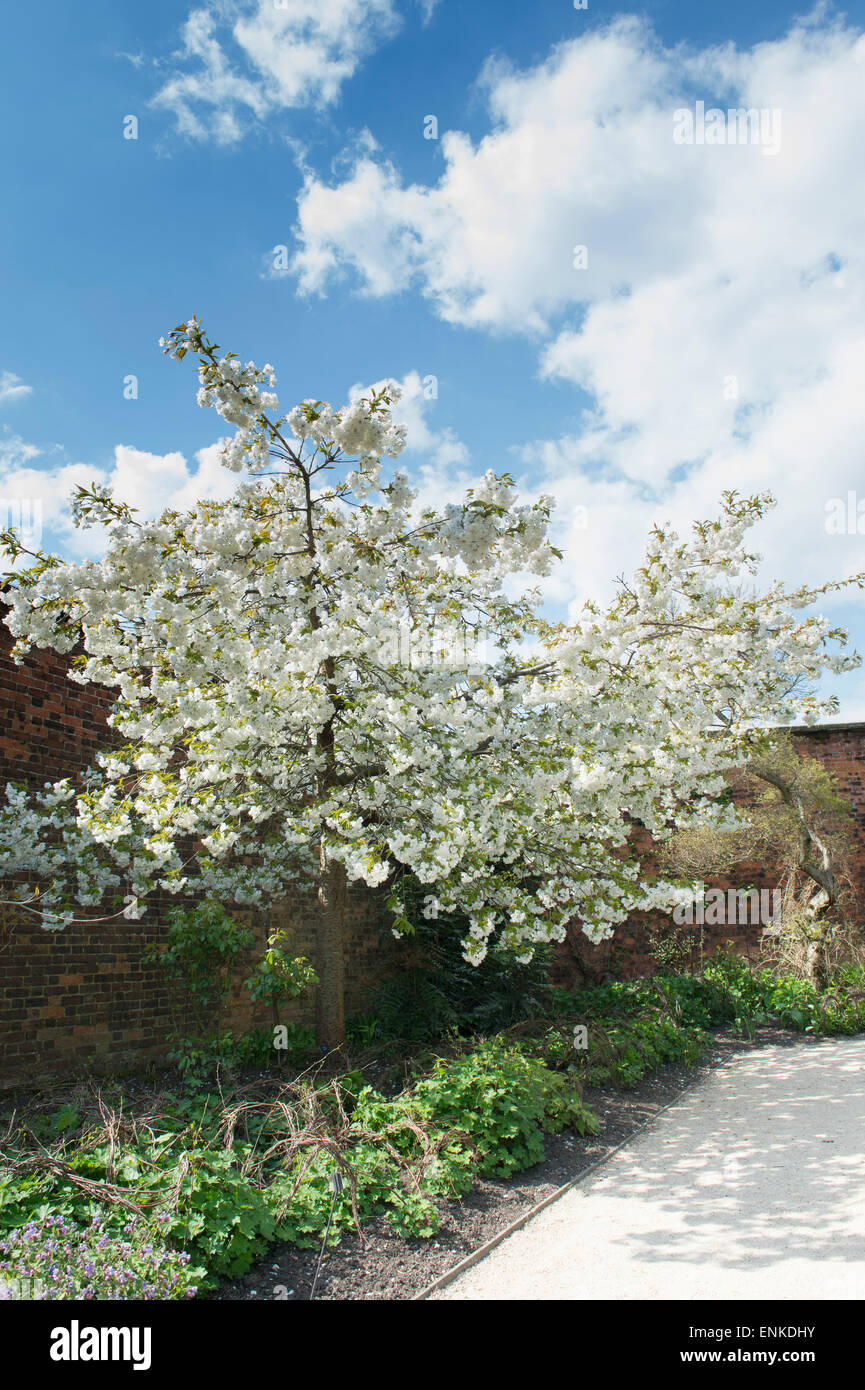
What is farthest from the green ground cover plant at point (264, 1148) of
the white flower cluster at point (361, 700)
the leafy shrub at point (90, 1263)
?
the white flower cluster at point (361, 700)

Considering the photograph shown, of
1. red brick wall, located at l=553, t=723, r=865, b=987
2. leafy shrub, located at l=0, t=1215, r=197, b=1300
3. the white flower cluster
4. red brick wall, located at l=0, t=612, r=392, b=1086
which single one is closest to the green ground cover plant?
leafy shrub, located at l=0, t=1215, r=197, b=1300

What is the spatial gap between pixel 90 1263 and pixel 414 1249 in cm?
153

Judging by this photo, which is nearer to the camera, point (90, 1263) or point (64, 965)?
point (90, 1263)

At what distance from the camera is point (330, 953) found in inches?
262

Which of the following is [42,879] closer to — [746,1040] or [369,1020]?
[369,1020]

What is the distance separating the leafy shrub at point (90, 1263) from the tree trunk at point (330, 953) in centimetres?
299

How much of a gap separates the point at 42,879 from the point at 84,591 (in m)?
2.43

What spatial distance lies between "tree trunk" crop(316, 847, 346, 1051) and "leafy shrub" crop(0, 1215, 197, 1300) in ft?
9.80

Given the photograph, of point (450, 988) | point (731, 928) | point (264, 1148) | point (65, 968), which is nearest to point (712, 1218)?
point (264, 1148)

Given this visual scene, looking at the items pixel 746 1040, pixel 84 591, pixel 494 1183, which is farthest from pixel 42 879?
pixel 746 1040

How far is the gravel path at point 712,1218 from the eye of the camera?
3.69m

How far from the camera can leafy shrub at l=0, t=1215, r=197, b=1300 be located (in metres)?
3.12

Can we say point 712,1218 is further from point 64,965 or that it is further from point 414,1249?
point 64,965

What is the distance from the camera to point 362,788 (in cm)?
650
